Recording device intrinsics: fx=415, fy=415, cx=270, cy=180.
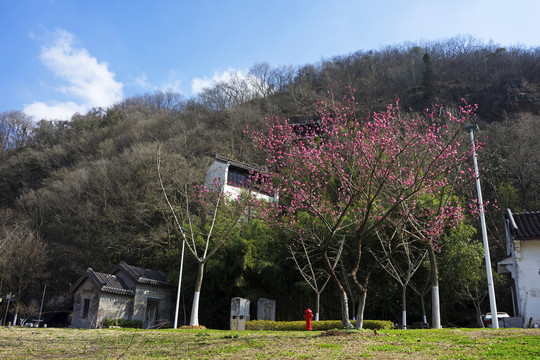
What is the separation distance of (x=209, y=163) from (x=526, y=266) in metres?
22.6

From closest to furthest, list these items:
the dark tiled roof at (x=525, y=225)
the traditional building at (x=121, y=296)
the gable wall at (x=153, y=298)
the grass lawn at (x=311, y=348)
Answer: the grass lawn at (x=311, y=348)
the dark tiled roof at (x=525, y=225)
the traditional building at (x=121, y=296)
the gable wall at (x=153, y=298)

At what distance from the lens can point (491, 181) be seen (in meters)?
26.0

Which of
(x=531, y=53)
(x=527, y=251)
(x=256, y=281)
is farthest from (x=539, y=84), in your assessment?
(x=256, y=281)

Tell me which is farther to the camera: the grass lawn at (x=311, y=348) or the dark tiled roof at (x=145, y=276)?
the dark tiled roof at (x=145, y=276)

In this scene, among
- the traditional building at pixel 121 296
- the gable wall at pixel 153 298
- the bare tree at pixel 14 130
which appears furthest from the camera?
the bare tree at pixel 14 130

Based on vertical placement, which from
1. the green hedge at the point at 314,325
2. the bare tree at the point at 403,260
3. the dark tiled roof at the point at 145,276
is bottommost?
the green hedge at the point at 314,325

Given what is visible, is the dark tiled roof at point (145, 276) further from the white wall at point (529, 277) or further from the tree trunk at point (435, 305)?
the white wall at point (529, 277)

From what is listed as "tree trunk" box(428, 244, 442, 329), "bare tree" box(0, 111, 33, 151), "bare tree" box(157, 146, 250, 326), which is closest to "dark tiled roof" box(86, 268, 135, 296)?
"bare tree" box(157, 146, 250, 326)

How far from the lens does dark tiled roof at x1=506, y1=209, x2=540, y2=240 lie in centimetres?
1420

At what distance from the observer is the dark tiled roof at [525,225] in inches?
559

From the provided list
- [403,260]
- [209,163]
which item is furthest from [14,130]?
[403,260]

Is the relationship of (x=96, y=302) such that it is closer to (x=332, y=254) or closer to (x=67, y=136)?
(x=332, y=254)

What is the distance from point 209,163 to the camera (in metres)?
31.9

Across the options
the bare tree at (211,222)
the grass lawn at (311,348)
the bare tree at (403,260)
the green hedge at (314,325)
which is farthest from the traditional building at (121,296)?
the grass lawn at (311,348)
